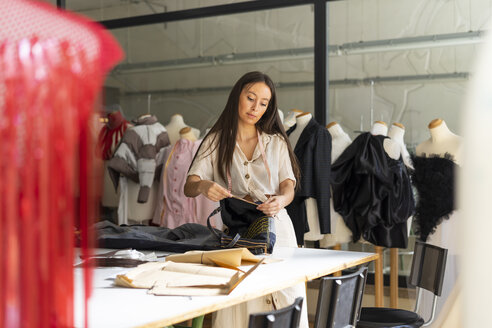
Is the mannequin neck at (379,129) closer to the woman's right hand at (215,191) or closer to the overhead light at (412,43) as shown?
the overhead light at (412,43)

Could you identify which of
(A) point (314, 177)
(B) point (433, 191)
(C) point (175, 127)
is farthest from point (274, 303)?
(C) point (175, 127)

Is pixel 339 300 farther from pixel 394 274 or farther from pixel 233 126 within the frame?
pixel 394 274

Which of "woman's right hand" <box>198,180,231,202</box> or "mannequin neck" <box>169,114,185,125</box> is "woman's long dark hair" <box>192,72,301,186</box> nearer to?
"woman's right hand" <box>198,180,231,202</box>

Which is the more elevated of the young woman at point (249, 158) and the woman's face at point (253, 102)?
the woman's face at point (253, 102)

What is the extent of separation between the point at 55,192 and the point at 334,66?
512 centimetres

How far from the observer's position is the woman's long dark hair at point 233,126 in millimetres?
3357

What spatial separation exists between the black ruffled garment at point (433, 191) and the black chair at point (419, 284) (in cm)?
121

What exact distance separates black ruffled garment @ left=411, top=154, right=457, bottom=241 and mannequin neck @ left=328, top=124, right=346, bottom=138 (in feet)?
2.20

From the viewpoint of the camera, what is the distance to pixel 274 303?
10.2ft

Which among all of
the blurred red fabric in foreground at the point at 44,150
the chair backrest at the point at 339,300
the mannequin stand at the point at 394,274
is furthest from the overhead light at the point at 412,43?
the blurred red fabric in foreground at the point at 44,150

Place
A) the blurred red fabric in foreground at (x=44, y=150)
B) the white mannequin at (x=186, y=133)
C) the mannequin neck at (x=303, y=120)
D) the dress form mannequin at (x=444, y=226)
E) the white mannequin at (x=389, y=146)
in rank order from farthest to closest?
the white mannequin at (x=186, y=133), the mannequin neck at (x=303, y=120), the white mannequin at (x=389, y=146), the dress form mannequin at (x=444, y=226), the blurred red fabric in foreground at (x=44, y=150)

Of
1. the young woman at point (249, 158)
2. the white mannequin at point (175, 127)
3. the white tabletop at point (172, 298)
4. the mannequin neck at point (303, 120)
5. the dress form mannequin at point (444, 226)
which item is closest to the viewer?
the white tabletop at point (172, 298)

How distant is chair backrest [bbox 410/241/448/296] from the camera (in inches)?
126

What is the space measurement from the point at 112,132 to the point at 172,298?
4559 mm
